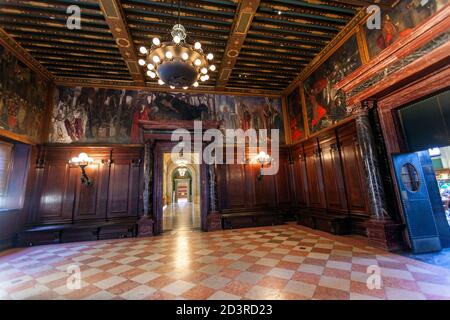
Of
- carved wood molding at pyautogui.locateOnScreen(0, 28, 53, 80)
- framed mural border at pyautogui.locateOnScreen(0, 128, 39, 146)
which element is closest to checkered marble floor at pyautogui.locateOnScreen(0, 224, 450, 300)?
framed mural border at pyautogui.locateOnScreen(0, 128, 39, 146)

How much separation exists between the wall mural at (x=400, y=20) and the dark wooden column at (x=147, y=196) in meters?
7.05

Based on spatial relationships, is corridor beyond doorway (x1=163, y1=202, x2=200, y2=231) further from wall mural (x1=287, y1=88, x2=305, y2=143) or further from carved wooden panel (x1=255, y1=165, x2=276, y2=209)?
wall mural (x1=287, y1=88, x2=305, y2=143)

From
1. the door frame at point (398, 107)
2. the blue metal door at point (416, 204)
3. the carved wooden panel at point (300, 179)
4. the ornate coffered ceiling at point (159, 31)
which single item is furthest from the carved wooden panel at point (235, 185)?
the blue metal door at point (416, 204)

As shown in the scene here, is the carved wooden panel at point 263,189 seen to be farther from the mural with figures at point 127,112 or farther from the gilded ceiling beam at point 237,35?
the gilded ceiling beam at point 237,35

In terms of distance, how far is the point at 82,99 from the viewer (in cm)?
698

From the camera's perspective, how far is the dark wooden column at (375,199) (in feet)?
12.9

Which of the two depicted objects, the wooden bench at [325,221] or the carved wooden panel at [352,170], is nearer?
the carved wooden panel at [352,170]

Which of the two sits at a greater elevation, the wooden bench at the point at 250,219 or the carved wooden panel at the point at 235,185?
the carved wooden panel at the point at 235,185

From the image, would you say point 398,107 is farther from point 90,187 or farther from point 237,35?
point 90,187

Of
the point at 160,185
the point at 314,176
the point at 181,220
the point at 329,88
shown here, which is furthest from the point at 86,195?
the point at 329,88

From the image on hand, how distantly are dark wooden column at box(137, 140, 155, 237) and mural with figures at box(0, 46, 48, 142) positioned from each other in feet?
11.3

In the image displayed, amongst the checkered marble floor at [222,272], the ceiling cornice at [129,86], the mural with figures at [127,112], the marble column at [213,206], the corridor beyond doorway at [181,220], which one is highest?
the ceiling cornice at [129,86]

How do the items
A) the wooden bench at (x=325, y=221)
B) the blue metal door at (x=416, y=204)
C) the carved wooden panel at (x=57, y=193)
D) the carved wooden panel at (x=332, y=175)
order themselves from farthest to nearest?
the carved wooden panel at (x=57, y=193) → the carved wooden panel at (x=332, y=175) → the wooden bench at (x=325, y=221) → the blue metal door at (x=416, y=204)

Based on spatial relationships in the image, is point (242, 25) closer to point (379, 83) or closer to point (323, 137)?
point (379, 83)
